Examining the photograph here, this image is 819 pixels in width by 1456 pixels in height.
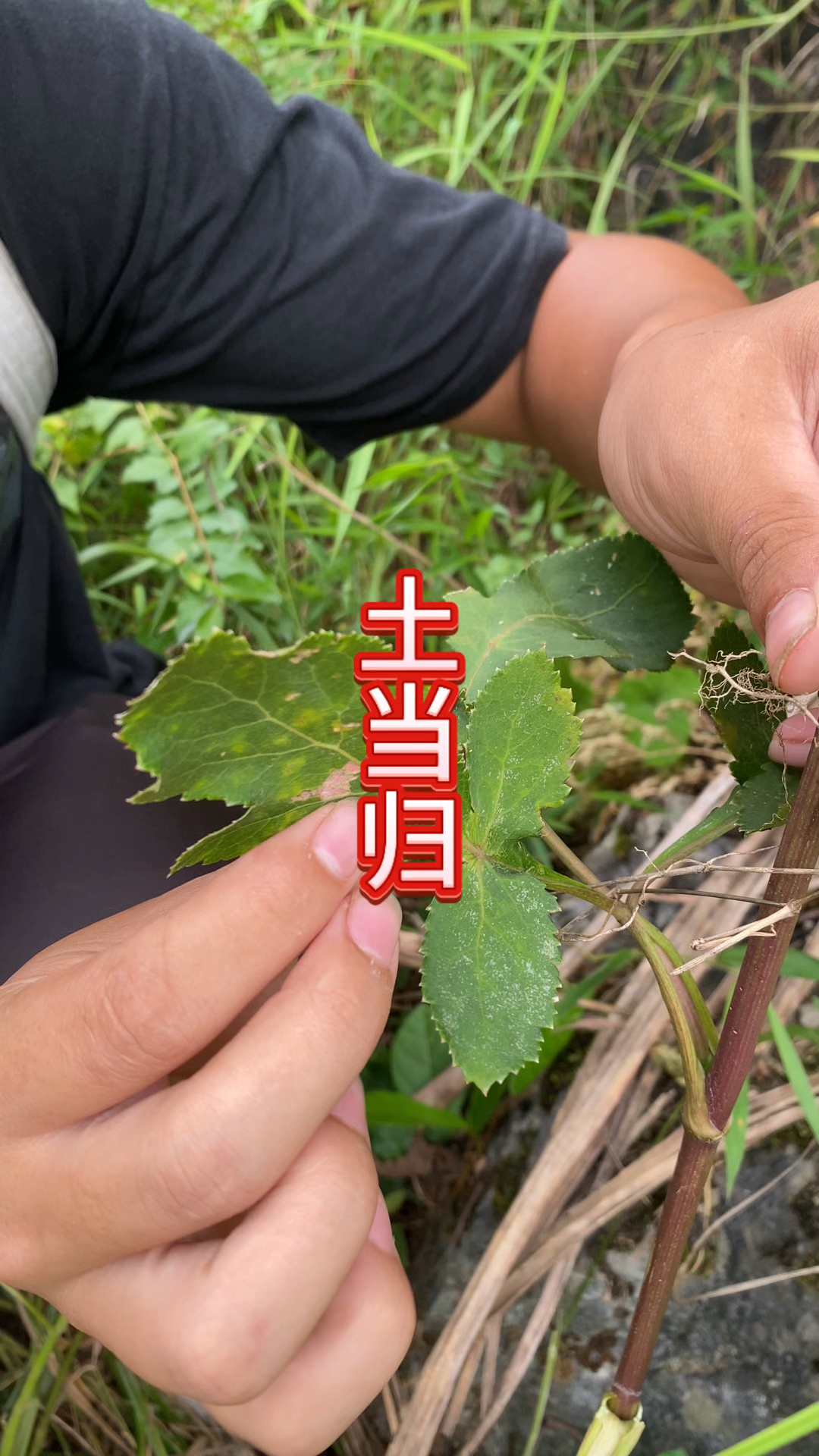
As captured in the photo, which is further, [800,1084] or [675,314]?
[675,314]

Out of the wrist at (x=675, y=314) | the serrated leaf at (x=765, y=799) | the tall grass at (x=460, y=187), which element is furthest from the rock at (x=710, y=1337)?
the tall grass at (x=460, y=187)

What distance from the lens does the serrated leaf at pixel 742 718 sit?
27.0 inches

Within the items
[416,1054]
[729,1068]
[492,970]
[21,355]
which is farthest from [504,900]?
[21,355]

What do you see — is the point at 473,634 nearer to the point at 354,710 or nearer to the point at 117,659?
the point at 354,710

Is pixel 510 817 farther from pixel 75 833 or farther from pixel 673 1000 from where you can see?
pixel 75 833

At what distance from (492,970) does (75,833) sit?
28.4 inches

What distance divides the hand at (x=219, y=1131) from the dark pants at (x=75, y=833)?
40 centimetres

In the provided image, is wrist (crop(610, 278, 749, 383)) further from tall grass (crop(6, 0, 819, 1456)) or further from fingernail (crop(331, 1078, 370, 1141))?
fingernail (crop(331, 1078, 370, 1141))

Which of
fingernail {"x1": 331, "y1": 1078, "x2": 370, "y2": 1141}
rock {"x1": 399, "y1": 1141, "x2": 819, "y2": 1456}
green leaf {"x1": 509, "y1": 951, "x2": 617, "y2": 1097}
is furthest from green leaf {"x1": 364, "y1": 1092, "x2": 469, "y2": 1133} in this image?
fingernail {"x1": 331, "y1": 1078, "x2": 370, "y2": 1141}

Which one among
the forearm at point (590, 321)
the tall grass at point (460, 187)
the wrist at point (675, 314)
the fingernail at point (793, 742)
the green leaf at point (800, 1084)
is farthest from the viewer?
the tall grass at point (460, 187)

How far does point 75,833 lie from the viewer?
1155 millimetres

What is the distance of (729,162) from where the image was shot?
200 cm

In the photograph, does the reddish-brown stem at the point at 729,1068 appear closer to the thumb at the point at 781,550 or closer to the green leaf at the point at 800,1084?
the thumb at the point at 781,550

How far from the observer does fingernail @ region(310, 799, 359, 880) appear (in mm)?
596
